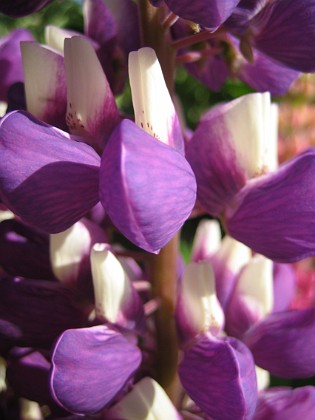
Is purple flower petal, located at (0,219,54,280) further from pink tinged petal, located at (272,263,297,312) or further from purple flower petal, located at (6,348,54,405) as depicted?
pink tinged petal, located at (272,263,297,312)

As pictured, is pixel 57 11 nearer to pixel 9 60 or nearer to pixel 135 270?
pixel 9 60

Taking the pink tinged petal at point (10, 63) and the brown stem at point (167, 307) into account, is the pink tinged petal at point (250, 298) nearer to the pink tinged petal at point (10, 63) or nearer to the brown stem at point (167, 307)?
the brown stem at point (167, 307)

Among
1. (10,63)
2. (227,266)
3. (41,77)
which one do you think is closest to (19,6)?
(41,77)

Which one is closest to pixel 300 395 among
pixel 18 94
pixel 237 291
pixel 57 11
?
pixel 237 291

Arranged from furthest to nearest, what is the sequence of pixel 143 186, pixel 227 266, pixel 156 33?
pixel 227 266, pixel 156 33, pixel 143 186

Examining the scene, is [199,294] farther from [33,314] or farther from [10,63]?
[10,63]

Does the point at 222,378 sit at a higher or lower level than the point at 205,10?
lower
